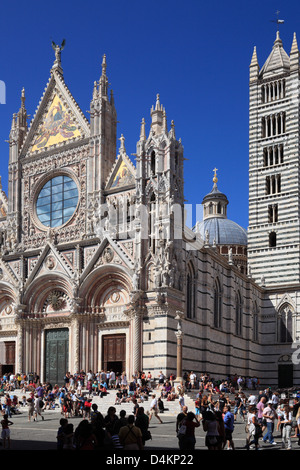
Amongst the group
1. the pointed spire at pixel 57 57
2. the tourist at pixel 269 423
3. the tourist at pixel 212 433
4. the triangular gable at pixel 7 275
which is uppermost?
the pointed spire at pixel 57 57

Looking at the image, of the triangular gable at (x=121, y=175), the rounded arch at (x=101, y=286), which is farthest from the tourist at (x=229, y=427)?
the triangular gable at (x=121, y=175)

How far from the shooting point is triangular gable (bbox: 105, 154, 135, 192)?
3538 centimetres

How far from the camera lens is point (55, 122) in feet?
129

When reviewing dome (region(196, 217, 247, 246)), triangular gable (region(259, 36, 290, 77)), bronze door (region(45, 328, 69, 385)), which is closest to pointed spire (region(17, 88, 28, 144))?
bronze door (region(45, 328, 69, 385))

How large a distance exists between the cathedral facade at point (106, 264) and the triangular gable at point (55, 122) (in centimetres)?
8

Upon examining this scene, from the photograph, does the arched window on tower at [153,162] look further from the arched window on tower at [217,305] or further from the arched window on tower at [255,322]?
the arched window on tower at [255,322]

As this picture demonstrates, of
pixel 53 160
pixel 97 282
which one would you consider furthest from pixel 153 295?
pixel 53 160

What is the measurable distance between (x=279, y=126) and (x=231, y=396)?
24383 millimetres

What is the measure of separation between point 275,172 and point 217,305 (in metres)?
13.7

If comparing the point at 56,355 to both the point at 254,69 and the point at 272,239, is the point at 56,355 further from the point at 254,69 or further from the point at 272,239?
the point at 254,69

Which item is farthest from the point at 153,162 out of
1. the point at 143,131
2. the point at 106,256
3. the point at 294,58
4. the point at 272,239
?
the point at 294,58

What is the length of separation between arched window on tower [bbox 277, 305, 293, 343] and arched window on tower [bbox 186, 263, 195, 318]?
13215mm

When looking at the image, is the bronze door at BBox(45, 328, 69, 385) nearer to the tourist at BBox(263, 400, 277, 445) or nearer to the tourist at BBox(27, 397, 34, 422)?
the tourist at BBox(27, 397, 34, 422)

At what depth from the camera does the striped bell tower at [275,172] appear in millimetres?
46688
